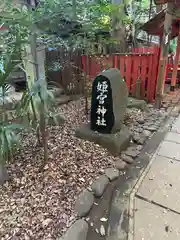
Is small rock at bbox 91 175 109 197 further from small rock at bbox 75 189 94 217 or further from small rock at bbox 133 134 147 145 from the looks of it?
small rock at bbox 133 134 147 145

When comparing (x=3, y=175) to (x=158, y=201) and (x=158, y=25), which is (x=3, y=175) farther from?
(x=158, y=25)

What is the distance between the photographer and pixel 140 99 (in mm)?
4594

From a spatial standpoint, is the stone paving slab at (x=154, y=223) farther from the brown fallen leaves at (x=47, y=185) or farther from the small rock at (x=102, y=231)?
the brown fallen leaves at (x=47, y=185)

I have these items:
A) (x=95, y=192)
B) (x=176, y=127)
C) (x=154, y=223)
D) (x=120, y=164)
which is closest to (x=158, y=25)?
(x=176, y=127)

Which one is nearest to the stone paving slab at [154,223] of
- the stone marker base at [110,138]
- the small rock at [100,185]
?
the small rock at [100,185]

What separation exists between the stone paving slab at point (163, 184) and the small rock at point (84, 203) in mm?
522

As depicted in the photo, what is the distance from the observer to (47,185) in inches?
70.2

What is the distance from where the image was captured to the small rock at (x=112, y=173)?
2.09 meters

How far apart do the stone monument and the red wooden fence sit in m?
1.96

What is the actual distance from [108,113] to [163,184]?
105cm

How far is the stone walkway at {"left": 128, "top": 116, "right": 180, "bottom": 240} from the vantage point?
1.52 m

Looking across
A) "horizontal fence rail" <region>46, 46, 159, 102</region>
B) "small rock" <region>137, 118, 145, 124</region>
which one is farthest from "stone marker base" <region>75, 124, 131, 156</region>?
"horizontal fence rail" <region>46, 46, 159, 102</region>

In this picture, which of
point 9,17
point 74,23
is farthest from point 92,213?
point 74,23

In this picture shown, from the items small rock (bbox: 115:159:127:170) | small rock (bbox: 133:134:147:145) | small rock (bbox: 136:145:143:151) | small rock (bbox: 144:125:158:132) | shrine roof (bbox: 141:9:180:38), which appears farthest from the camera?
shrine roof (bbox: 141:9:180:38)
